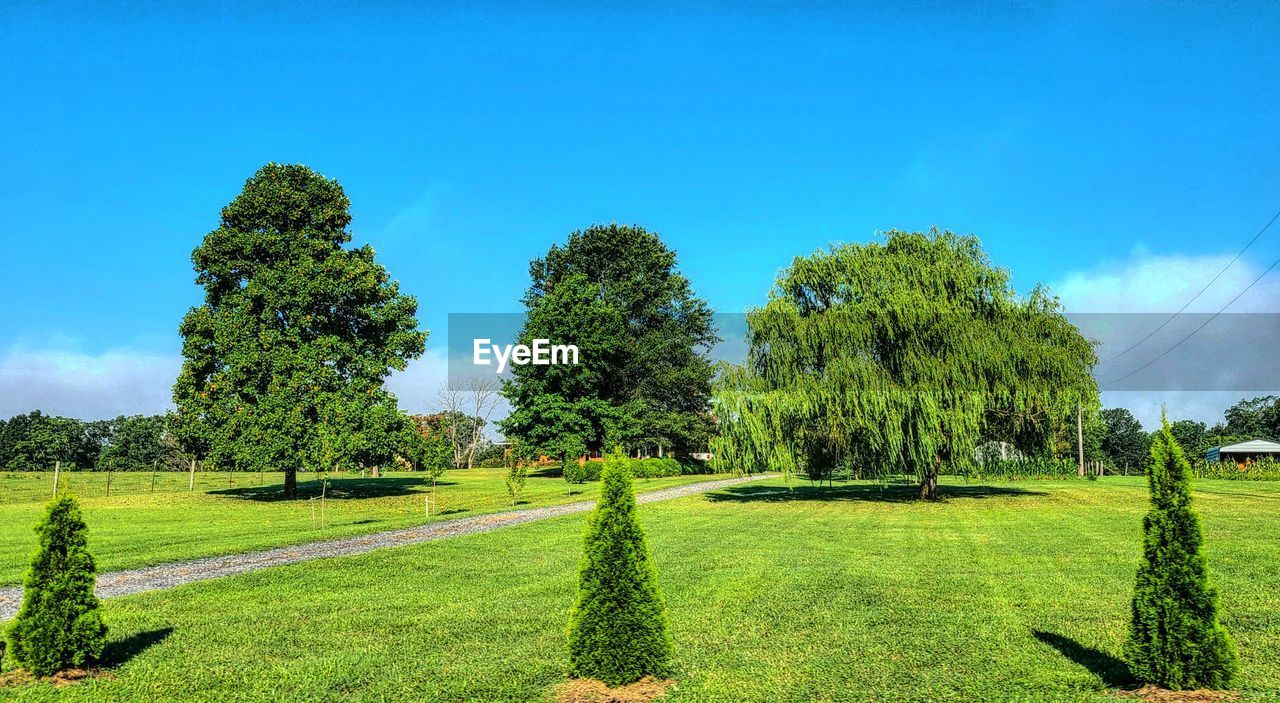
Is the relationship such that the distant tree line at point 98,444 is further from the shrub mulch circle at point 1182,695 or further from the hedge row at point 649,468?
the shrub mulch circle at point 1182,695

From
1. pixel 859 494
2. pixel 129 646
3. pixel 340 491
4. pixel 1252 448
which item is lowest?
pixel 340 491

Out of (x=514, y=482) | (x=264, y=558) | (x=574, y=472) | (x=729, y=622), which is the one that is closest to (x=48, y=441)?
(x=574, y=472)

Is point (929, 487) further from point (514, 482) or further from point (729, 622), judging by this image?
point (729, 622)

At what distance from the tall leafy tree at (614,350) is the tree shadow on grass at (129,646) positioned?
119ft

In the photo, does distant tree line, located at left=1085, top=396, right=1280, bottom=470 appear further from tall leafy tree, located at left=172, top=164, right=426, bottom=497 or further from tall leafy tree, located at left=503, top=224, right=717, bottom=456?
tall leafy tree, located at left=172, top=164, right=426, bottom=497

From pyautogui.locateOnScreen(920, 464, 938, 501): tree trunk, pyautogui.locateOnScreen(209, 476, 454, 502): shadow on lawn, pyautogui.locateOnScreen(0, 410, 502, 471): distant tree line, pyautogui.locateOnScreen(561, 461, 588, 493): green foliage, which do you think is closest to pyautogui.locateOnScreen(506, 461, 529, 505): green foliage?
pyautogui.locateOnScreen(209, 476, 454, 502): shadow on lawn

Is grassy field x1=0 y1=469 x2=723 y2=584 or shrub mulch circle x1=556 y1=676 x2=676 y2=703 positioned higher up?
shrub mulch circle x1=556 y1=676 x2=676 y2=703

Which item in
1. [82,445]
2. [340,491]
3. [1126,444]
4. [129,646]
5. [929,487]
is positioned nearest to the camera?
[129,646]

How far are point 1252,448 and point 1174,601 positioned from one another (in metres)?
72.7

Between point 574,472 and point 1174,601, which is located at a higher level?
point 1174,601

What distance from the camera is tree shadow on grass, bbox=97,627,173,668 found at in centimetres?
728

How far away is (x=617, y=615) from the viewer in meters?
6.19

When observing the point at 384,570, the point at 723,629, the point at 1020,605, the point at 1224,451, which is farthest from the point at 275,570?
the point at 1224,451

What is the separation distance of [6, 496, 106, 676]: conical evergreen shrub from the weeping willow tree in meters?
21.0
